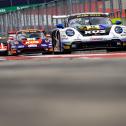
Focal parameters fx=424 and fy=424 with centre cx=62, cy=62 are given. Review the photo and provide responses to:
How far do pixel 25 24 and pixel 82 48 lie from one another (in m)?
21.7

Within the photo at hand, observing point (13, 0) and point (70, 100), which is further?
point (13, 0)

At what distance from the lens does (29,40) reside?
632 inches

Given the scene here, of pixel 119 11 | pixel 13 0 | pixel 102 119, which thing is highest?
pixel 13 0

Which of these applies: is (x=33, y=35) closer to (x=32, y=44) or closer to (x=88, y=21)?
(x=32, y=44)

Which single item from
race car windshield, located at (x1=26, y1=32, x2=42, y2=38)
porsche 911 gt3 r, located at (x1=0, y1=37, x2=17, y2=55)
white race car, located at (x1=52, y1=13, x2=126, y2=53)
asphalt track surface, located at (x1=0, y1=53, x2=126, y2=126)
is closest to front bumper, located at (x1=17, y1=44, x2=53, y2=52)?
porsche 911 gt3 r, located at (x1=0, y1=37, x2=17, y2=55)

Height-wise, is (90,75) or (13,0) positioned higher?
(13,0)

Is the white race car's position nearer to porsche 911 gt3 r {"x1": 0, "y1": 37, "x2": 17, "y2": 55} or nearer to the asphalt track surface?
porsche 911 gt3 r {"x1": 0, "y1": 37, "x2": 17, "y2": 55}

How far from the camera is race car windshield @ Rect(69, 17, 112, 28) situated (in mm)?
14297

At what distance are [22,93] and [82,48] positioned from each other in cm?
864

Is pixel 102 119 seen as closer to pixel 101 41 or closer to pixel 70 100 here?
pixel 70 100

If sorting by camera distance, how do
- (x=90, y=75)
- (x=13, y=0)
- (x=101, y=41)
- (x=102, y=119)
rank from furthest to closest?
(x=13, y=0)
(x=101, y=41)
(x=90, y=75)
(x=102, y=119)

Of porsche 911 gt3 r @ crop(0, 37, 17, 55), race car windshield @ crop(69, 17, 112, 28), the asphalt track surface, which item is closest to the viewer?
the asphalt track surface

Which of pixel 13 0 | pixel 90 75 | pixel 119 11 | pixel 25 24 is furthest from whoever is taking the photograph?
pixel 13 0

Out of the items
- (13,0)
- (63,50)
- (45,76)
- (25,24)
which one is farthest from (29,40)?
(13,0)
